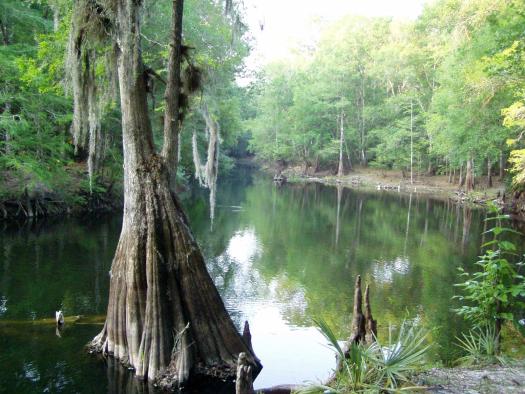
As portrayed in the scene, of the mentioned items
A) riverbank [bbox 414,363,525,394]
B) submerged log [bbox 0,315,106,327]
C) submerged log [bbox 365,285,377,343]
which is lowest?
submerged log [bbox 0,315,106,327]

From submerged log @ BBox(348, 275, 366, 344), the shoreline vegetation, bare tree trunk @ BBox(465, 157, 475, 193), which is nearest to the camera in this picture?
submerged log @ BBox(348, 275, 366, 344)

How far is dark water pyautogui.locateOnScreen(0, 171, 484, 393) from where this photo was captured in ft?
29.3

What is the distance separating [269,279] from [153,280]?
26.7 feet

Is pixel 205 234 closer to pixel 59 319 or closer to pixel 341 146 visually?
pixel 59 319

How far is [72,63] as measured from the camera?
28.3 feet

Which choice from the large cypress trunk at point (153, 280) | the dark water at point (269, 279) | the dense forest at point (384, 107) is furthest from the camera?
the dense forest at point (384, 107)

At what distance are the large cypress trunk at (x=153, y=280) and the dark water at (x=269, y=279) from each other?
765mm

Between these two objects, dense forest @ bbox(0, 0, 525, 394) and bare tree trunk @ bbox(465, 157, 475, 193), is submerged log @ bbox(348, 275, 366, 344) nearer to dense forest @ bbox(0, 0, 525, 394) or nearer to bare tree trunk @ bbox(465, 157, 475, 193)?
dense forest @ bbox(0, 0, 525, 394)

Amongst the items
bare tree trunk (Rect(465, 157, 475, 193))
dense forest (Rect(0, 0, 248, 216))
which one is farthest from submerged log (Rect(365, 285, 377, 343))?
bare tree trunk (Rect(465, 157, 475, 193))

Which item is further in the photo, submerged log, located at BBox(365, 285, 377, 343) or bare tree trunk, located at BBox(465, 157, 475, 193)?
bare tree trunk, located at BBox(465, 157, 475, 193)

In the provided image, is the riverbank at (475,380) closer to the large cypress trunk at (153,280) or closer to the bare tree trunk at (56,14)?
the large cypress trunk at (153,280)

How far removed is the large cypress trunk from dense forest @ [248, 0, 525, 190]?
2382cm

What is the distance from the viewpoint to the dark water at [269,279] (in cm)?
893

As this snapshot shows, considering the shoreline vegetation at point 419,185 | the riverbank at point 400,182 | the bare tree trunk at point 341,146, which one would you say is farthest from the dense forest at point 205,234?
the bare tree trunk at point 341,146
